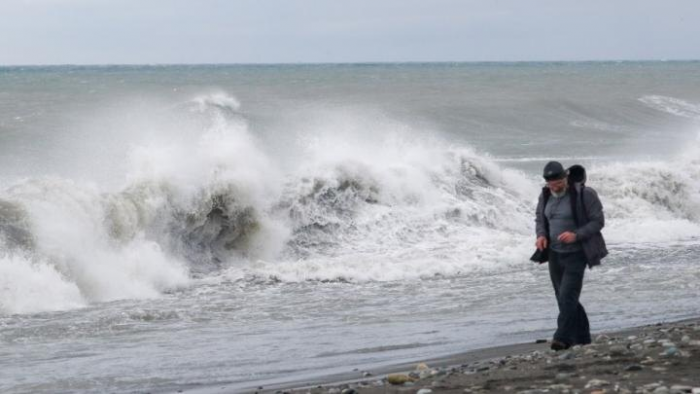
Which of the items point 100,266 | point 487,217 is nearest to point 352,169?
point 487,217

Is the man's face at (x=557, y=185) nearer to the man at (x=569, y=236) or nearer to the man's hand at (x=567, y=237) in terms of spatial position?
the man at (x=569, y=236)

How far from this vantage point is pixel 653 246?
16641mm

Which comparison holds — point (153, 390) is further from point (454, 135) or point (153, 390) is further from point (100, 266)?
point (454, 135)

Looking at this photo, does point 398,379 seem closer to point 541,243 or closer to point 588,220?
point 541,243

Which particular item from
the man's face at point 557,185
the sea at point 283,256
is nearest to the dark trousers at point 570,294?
the man's face at point 557,185

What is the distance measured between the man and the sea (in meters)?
1.24

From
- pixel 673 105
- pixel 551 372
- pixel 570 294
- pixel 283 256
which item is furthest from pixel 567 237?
pixel 673 105

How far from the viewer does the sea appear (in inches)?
385

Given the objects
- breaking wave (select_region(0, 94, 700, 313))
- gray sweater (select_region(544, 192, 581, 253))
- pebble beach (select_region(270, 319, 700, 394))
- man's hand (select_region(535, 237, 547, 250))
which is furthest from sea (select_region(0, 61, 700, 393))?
gray sweater (select_region(544, 192, 581, 253))

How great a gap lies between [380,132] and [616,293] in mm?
13393

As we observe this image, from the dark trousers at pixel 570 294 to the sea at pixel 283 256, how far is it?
47.0 inches

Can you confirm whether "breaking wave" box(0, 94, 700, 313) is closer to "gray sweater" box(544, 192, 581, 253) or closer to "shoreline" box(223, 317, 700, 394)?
"shoreline" box(223, 317, 700, 394)

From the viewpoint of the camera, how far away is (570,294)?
27.8ft

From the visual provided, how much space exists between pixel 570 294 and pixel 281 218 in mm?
9086
